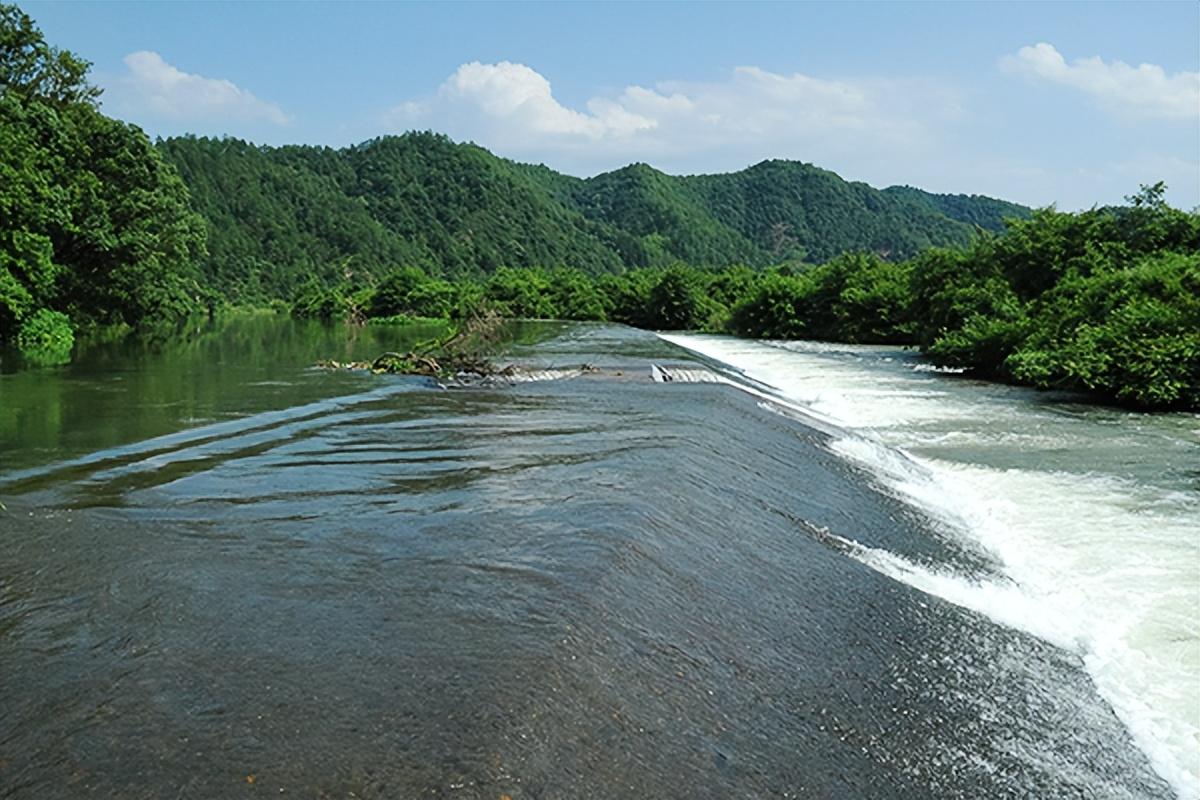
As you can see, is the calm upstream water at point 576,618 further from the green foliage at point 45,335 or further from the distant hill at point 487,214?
the distant hill at point 487,214

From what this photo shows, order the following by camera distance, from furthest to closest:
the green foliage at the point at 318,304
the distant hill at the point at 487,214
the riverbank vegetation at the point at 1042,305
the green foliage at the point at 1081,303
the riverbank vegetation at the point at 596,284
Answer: the distant hill at the point at 487,214
the green foliage at the point at 318,304
the riverbank vegetation at the point at 596,284
the riverbank vegetation at the point at 1042,305
the green foliage at the point at 1081,303

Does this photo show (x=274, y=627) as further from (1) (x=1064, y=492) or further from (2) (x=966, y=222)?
(2) (x=966, y=222)

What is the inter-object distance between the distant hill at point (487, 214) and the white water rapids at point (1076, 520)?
334 ft

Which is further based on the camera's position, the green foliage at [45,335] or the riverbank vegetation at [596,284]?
the green foliage at [45,335]

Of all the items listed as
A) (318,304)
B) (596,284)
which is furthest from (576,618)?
(318,304)

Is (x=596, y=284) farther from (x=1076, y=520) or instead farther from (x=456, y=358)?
(x=1076, y=520)

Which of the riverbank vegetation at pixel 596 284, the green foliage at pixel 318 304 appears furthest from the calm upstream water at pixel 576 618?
the green foliage at pixel 318 304

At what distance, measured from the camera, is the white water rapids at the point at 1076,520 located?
552 cm

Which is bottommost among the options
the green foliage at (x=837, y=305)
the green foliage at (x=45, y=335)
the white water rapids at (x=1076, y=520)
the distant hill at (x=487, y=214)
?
the white water rapids at (x=1076, y=520)

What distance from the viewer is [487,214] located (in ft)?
490

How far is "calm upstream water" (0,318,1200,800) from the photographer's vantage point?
3.61 metres

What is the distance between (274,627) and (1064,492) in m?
8.88

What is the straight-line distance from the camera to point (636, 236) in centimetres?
16112

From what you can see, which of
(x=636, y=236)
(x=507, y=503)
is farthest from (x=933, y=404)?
(x=636, y=236)
